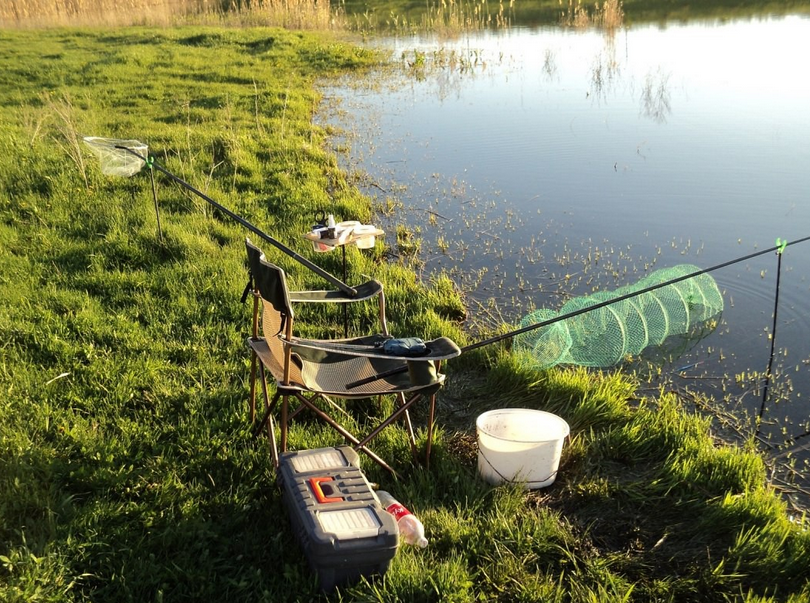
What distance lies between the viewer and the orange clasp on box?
2732mm

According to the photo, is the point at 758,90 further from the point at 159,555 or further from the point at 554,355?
the point at 159,555

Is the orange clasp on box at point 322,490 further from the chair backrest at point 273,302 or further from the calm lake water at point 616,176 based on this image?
the calm lake water at point 616,176

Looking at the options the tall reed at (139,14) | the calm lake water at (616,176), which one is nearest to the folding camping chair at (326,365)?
the calm lake water at (616,176)

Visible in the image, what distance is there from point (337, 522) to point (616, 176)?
684 centimetres

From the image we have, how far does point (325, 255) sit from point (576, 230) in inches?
99.4

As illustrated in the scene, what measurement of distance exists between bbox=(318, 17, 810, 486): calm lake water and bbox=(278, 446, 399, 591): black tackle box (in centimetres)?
246

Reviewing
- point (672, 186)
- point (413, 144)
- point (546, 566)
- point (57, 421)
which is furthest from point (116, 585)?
point (413, 144)

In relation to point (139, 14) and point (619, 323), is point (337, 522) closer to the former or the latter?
point (619, 323)

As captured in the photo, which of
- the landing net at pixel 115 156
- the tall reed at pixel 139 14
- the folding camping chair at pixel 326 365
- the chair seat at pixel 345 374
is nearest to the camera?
the folding camping chair at pixel 326 365

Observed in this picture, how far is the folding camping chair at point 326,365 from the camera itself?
9.68 feet

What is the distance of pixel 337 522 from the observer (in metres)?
2.62

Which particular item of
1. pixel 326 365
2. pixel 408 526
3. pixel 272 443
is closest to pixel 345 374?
pixel 326 365

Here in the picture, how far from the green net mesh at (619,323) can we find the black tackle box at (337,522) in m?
1.76

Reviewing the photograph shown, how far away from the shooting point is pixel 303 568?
8.90 feet
